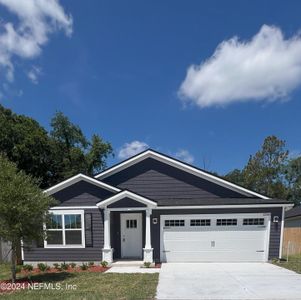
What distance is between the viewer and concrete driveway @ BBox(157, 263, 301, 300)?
310 inches

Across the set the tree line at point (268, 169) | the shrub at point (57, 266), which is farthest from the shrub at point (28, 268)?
the tree line at point (268, 169)

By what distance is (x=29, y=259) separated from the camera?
1376 cm

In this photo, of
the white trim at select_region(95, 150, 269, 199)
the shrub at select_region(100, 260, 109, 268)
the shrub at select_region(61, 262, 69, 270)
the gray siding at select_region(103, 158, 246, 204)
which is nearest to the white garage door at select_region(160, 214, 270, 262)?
the gray siding at select_region(103, 158, 246, 204)

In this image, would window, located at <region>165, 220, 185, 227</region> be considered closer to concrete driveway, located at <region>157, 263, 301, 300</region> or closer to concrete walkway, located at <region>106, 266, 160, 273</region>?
concrete driveway, located at <region>157, 263, 301, 300</region>

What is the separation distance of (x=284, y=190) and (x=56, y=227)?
35.5 m

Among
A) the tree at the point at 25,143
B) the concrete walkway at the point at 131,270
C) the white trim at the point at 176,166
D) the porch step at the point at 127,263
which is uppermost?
the tree at the point at 25,143

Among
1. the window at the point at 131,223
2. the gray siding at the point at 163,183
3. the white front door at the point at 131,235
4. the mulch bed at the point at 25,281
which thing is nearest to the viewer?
the mulch bed at the point at 25,281

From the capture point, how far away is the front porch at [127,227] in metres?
13.3

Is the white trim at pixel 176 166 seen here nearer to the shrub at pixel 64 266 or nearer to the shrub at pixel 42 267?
the shrub at pixel 64 266

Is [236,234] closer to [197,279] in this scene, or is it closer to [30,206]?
[197,279]

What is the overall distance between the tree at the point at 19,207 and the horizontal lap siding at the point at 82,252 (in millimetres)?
3688

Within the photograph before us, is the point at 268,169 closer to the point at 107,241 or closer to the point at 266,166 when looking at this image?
the point at 266,166

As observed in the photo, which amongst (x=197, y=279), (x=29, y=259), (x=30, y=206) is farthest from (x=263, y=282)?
(x=29, y=259)

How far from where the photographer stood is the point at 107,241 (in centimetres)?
1330
